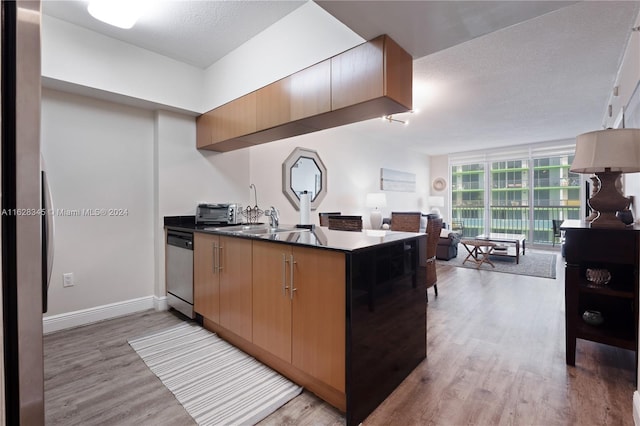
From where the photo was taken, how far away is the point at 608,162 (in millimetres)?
1881

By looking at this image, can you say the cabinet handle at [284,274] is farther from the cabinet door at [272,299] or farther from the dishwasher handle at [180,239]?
the dishwasher handle at [180,239]

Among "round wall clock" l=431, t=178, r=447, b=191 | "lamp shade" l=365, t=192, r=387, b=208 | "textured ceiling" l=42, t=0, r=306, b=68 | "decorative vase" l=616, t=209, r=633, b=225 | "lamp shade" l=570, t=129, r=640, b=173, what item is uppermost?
"textured ceiling" l=42, t=0, r=306, b=68

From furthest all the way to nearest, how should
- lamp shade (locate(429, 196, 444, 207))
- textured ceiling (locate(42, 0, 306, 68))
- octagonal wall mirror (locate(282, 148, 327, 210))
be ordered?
lamp shade (locate(429, 196, 444, 207))
octagonal wall mirror (locate(282, 148, 327, 210))
textured ceiling (locate(42, 0, 306, 68))

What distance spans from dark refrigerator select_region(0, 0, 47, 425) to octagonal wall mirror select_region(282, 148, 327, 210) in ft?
12.7

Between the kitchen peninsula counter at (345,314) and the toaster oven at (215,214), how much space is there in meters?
1.27

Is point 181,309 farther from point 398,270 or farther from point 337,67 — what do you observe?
point 337,67

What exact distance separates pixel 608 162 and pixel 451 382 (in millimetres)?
1708

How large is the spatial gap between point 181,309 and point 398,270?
2297 millimetres

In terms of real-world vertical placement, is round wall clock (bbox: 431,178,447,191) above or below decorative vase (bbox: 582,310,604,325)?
above

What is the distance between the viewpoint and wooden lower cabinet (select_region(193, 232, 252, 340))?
7.10 ft

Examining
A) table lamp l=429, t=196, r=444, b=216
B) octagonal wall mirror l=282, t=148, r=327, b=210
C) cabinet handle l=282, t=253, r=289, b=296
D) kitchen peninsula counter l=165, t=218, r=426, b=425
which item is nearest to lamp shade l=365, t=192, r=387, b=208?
octagonal wall mirror l=282, t=148, r=327, b=210

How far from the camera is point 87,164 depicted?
2846 mm

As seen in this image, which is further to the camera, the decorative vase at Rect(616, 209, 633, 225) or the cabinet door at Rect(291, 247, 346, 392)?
the decorative vase at Rect(616, 209, 633, 225)

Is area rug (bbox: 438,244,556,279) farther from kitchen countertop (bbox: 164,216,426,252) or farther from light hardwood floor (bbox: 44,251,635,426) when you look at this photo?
kitchen countertop (bbox: 164,216,426,252)
